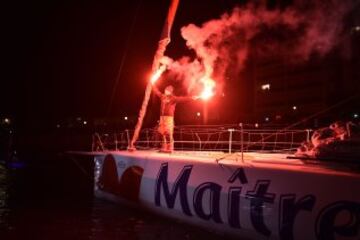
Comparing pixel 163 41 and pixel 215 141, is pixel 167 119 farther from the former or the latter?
pixel 163 41

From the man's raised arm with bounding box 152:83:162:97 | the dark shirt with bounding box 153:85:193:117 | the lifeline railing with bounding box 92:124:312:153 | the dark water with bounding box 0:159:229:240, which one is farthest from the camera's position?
the man's raised arm with bounding box 152:83:162:97

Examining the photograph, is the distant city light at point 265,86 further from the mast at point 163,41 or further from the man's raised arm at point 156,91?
the man's raised arm at point 156,91

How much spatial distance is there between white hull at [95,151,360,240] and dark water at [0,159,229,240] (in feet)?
1.35

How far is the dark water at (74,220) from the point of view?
11.3m

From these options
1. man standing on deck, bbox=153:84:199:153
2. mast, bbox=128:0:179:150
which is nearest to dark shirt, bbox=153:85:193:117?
man standing on deck, bbox=153:84:199:153

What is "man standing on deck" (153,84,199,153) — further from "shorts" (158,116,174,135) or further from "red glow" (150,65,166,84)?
"red glow" (150,65,166,84)

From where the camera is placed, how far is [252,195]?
9383 mm

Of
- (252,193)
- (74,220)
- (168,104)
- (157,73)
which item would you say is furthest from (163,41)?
(252,193)

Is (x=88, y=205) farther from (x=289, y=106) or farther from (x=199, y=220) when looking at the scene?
(x=289, y=106)

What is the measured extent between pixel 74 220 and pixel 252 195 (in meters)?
5.84

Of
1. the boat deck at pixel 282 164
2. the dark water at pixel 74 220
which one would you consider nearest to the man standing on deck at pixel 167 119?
the boat deck at pixel 282 164

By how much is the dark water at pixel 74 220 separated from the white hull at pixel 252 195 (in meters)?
0.41

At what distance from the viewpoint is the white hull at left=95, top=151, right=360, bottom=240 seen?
25.2ft

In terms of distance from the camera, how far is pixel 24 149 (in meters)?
49.8
